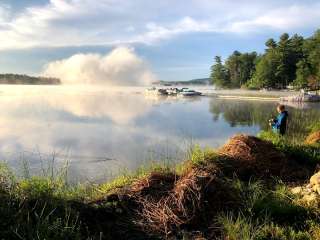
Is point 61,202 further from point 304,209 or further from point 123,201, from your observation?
point 304,209

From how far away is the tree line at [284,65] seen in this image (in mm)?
96875

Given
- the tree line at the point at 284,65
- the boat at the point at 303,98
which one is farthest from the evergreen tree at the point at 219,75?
the boat at the point at 303,98

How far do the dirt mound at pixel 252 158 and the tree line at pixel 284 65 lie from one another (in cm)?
8384

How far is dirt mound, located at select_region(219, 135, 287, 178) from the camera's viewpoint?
1073 centimetres

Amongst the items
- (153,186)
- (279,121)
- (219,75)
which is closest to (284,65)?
(219,75)

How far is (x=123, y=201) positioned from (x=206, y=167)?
2665 millimetres

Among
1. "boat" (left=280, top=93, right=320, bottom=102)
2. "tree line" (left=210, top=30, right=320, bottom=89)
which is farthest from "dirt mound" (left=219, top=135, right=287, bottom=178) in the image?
"tree line" (left=210, top=30, right=320, bottom=89)

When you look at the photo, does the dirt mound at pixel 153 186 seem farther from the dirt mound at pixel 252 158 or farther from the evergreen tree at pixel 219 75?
the evergreen tree at pixel 219 75

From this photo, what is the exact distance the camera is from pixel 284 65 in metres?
114

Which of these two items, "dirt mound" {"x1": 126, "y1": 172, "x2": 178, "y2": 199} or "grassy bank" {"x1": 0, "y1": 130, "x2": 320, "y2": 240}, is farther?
"dirt mound" {"x1": 126, "y1": 172, "x2": 178, "y2": 199}

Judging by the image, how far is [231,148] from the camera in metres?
11.8

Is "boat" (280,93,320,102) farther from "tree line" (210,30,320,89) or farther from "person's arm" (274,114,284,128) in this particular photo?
"person's arm" (274,114,284,128)

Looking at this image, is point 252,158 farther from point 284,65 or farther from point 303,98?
point 284,65

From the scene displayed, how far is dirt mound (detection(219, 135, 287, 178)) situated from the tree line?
8384cm
